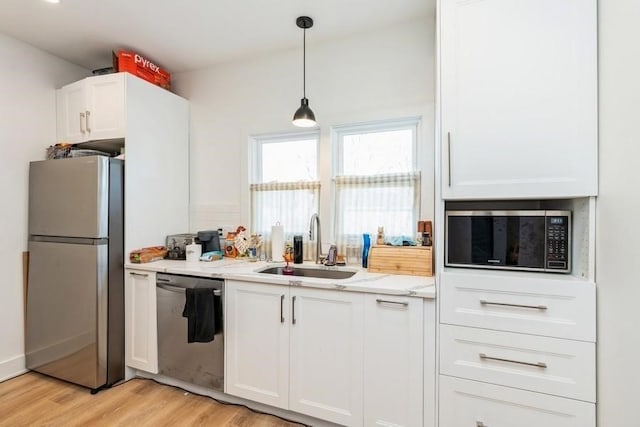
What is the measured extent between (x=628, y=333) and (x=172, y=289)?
2380 mm

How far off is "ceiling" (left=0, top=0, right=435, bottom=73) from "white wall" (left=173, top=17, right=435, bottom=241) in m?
0.12

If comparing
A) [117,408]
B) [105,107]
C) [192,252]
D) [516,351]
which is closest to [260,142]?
[192,252]

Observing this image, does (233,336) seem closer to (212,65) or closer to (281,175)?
(281,175)

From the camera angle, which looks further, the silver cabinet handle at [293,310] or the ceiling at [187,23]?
the ceiling at [187,23]

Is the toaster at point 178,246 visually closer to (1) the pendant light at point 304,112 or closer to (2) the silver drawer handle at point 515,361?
(1) the pendant light at point 304,112

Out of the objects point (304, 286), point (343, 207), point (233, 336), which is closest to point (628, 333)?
point (304, 286)

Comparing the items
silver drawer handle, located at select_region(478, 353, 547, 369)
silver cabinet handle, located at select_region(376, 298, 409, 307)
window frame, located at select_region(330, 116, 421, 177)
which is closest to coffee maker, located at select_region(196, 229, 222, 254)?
window frame, located at select_region(330, 116, 421, 177)

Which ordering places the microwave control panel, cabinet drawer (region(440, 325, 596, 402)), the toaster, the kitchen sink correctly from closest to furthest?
cabinet drawer (region(440, 325, 596, 402)) → the microwave control panel → the kitchen sink → the toaster

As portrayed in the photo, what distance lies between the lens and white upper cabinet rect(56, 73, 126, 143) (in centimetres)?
245

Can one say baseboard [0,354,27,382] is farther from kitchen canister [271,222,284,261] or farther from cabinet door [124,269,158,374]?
kitchen canister [271,222,284,261]

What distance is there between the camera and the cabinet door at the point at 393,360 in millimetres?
1612

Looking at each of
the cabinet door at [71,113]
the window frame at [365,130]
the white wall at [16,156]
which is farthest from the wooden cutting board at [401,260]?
the white wall at [16,156]

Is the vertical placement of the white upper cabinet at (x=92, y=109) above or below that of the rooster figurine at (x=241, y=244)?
above

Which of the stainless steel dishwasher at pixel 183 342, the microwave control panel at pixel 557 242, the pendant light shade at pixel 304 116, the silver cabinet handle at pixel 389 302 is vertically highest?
the pendant light shade at pixel 304 116
